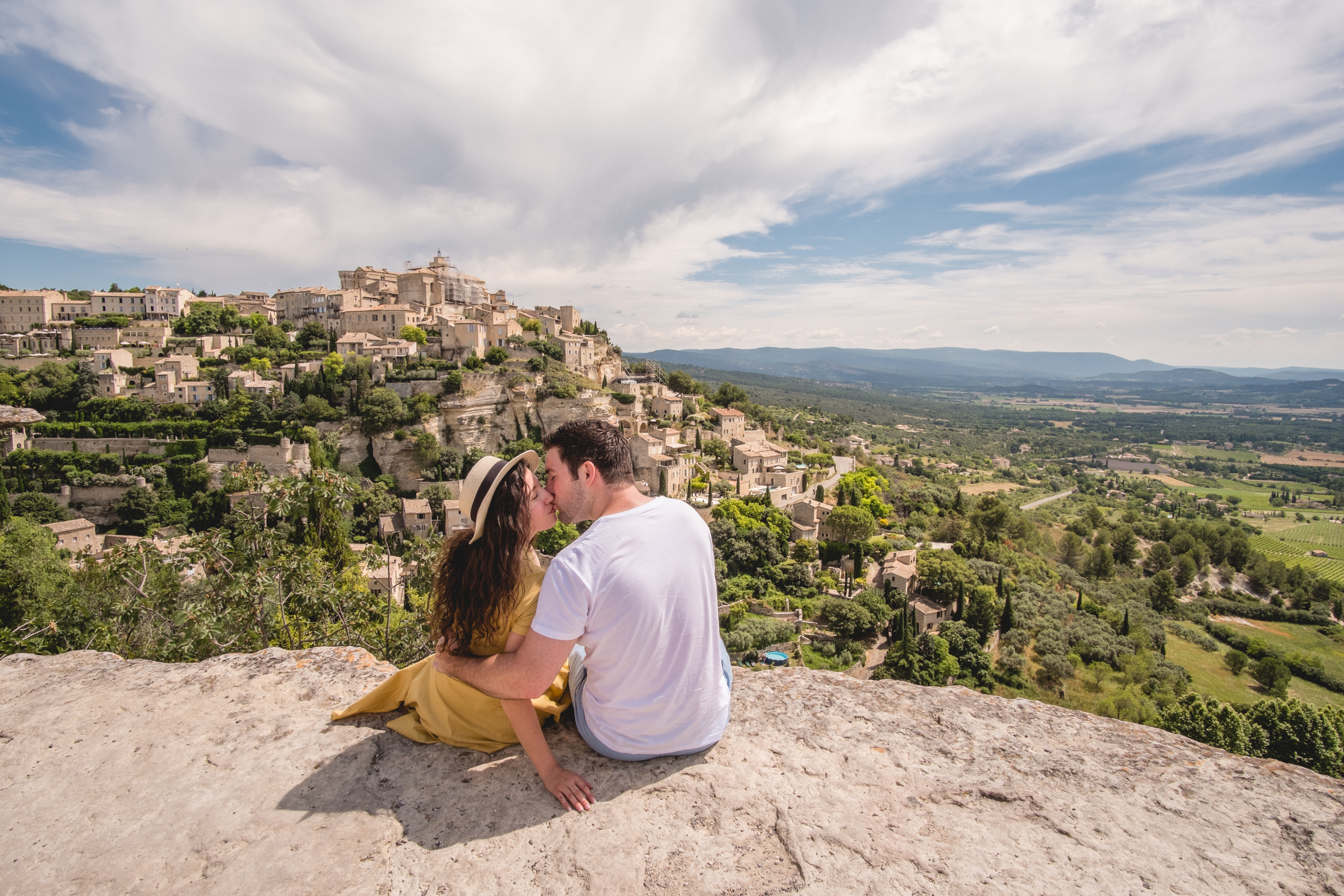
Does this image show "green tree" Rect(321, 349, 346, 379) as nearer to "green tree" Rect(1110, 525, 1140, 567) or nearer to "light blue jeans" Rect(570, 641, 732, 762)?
"light blue jeans" Rect(570, 641, 732, 762)

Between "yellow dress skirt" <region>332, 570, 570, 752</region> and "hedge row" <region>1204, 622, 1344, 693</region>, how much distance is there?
143 feet

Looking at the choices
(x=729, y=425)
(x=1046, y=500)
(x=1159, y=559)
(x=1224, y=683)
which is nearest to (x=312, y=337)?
(x=729, y=425)

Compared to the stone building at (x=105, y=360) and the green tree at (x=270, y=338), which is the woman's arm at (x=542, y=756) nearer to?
the stone building at (x=105, y=360)

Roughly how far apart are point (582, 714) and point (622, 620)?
2.31 feet

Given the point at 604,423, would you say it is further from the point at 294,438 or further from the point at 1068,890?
the point at 294,438

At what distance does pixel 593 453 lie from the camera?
8.04ft

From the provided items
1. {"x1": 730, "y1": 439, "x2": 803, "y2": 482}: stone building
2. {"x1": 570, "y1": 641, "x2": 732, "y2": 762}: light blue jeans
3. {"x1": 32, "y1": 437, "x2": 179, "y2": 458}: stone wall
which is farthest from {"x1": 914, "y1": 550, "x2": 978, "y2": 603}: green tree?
{"x1": 32, "y1": 437, "x2": 179, "y2": 458}: stone wall

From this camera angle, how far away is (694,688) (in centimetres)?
249

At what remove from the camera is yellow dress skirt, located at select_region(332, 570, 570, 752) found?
8.20 ft

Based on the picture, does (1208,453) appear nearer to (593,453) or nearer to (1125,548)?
(1125,548)

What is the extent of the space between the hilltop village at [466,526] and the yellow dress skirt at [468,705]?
4886 millimetres

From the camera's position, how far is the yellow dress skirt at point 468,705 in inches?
98.3

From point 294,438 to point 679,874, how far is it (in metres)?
38.3

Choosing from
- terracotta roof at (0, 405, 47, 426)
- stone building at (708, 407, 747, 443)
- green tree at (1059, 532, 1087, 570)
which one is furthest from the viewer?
stone building at (708, 407, 747, 443)
